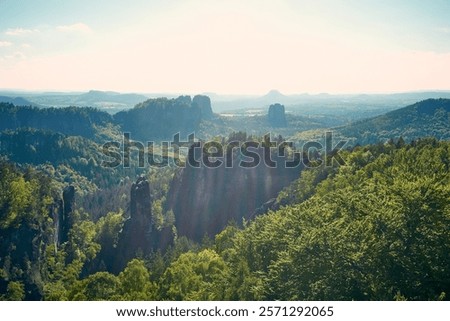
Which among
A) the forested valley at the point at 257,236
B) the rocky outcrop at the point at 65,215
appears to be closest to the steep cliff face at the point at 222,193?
the forested valley at the point at 257,236

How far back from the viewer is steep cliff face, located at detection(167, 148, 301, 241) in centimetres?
11712

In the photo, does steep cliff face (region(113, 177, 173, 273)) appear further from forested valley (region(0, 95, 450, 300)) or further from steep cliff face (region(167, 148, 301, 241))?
steep cliff face (region(167, 148, 301, 241))

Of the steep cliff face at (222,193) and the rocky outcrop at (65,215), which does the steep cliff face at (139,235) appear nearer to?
the steep cliff face at (222,193)

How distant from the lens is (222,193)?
125 m

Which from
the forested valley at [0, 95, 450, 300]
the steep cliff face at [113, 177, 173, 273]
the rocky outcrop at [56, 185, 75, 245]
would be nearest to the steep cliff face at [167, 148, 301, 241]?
the forested valley at [0, 95, 450, 300]

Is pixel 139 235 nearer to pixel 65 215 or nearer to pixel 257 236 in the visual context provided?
pixel 65 215

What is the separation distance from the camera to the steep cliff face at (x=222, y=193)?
11712 cm

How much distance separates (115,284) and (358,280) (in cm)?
3573

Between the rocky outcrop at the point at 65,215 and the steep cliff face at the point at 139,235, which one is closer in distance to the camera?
the steep cliff face at the point at 139,235

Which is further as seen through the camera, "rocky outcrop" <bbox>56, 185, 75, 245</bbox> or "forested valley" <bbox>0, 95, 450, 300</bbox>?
"rocky outcrop" <bbox>56, 185, 75, 245</bbox>

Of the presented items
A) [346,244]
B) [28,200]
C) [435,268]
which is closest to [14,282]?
[28,200]

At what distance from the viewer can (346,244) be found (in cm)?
3338

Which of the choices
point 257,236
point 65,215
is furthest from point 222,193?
point 257,236
